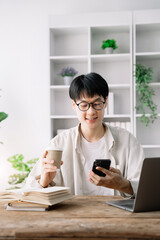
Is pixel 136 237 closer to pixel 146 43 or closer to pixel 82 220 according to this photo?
pixel 82 220

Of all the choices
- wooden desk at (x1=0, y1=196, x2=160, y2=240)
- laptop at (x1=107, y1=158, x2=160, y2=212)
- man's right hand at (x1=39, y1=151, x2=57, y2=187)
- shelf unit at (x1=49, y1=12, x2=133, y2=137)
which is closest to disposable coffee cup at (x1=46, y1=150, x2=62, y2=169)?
man's right hand at (x1=39, y1=151, x2=57, y2=187)

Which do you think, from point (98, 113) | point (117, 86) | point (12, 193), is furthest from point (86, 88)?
point (117, 86)

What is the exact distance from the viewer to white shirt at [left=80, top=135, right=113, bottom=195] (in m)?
1.89

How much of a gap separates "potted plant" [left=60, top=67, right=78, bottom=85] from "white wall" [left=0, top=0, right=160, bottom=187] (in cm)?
32

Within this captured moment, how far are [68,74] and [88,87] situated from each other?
200 cm

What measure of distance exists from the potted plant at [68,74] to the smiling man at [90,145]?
185 cm

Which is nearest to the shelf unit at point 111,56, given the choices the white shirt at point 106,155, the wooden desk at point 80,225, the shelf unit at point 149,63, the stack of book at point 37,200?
the shelf unit at point 149,63

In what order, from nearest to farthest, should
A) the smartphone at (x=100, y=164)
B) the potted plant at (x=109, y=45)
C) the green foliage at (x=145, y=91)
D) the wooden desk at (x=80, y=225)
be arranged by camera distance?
the wooden desk at (x=80, y=225) → the smartphone at (x=100, y=164) → the green foliage at (x=145, y=91) → the potted plant at (x=109, y=45)

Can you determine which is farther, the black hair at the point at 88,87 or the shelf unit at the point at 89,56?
the shelf unit at the point at 89,56

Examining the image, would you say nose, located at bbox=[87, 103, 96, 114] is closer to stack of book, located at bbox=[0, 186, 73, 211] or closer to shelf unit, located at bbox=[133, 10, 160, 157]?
stack of book, located at bbox=[0, 186, 73, 211]

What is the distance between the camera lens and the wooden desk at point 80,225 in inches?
39.6

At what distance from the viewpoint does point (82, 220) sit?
110 centimetres

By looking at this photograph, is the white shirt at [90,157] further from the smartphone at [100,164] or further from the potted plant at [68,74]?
the potted plant at [68,74]

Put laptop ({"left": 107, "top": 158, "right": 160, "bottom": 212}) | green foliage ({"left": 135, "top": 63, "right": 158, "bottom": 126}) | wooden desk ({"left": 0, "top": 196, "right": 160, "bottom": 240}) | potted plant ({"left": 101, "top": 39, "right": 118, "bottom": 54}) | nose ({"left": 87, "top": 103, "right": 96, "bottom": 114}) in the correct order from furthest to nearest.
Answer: potted plant ({"left": 101, "top": 39, "right": 118, "bottom": 54}), green foliage ({"left": 135, "top": 63, "right": 158, "bottom": 126}), nose ({"left": 87, "top": 103, "right": 96, "bottom": 114}), laptop ({"left": 107, "top": 158, "right": 160, "bottom": 212}), wooden desk ({"left": 0, "top": 196, "right": 160, "bottom": 240})
